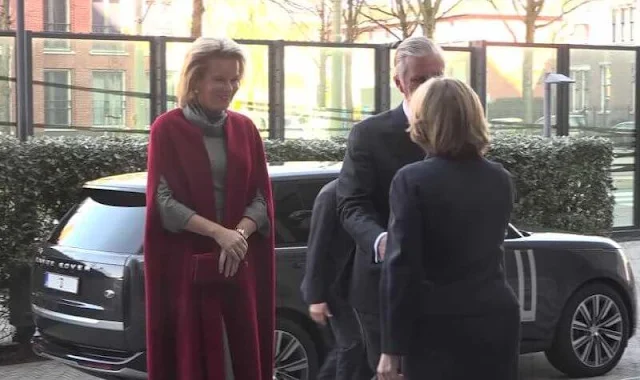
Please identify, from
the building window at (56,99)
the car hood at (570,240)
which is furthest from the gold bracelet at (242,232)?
the building window at (56,99)

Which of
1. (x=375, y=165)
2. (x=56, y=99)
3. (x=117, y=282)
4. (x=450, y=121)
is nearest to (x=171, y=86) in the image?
(x=56, y=99)

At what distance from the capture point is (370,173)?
3.70 meters

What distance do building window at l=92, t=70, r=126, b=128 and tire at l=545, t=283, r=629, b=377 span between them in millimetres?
6778

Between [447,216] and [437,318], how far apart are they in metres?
0.32

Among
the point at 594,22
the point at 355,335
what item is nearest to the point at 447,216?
the point at 355,335

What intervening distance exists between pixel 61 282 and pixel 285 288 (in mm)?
1424

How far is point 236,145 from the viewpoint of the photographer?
3.85 meters

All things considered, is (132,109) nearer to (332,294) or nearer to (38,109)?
(38,109)

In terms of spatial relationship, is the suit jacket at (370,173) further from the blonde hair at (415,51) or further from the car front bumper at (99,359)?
the car front bumper at (99,359)

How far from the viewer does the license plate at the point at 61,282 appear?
629 centimetres

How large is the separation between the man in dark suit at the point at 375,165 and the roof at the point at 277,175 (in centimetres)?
275

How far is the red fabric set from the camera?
3.74 meters

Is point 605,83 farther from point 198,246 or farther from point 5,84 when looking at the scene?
point 198,246

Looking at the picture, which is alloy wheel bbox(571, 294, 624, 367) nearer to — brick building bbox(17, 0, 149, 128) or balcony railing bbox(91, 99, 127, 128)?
brick building bbox(17, 0, 149, 128)
